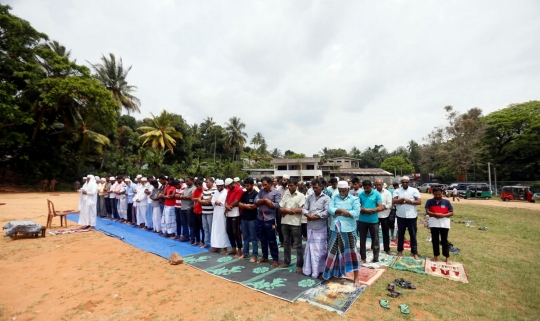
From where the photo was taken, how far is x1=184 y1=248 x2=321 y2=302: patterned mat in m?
3.99

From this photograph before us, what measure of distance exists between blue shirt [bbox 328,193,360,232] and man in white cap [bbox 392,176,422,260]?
6.68ft

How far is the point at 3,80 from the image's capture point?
1784 cm

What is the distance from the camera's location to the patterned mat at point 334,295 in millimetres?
3508

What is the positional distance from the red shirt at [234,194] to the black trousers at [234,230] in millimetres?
418

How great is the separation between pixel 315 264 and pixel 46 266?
5321 millimetres

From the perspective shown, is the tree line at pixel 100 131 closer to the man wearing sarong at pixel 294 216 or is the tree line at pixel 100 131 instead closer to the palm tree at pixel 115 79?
the palm tree at pixel 115 79

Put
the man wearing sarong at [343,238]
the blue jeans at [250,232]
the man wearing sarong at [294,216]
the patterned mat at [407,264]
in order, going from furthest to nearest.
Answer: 1. the blue jeans at [250,232]
2. the patterned mat at [407,264]
3. the man wearing sarong at [294,216]
4. the man wearing sarong at [343,238]

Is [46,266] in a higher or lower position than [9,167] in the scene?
lower

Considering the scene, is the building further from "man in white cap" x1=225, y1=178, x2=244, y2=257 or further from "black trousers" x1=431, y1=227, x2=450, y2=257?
"black trousers" x1=431, y1=227, x2=450, y2=257

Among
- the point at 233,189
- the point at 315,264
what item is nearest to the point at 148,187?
the point at 233,189

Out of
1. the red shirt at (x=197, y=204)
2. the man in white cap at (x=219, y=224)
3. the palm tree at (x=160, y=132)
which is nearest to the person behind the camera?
the man in white cap at (x=219, y=224)

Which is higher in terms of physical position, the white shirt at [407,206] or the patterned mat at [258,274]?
the white shirt at [407,206]

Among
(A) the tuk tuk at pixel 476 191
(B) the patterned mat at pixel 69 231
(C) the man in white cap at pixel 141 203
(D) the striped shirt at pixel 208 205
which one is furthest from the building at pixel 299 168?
(D) the striped shirt at pixel 208 205

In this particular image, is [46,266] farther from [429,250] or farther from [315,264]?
[429,250]
